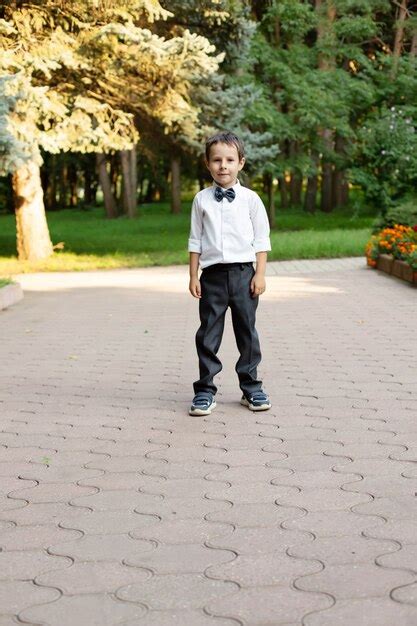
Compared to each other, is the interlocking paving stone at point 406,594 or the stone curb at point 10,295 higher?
the interlocking paving stone at point 406,594

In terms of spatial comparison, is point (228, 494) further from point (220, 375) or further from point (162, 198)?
point (162, 198)

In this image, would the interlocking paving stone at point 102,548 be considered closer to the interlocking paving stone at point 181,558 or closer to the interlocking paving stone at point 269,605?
the interlocking paving stone at point 181,558

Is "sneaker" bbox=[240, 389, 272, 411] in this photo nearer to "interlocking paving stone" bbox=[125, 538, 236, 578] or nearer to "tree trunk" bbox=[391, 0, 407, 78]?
"interlocking paving stone" bbox=[125, 538, 236, 578]

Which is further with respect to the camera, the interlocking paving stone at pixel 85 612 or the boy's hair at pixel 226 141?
the boy's hair at pixel 226 141

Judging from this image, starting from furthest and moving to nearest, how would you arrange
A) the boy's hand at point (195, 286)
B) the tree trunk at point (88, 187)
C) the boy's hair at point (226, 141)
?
1. the tree trunk at point (88, 187)
2. the boy's hand at point (195, 286)
3. the boy's hair at point (226, 141)

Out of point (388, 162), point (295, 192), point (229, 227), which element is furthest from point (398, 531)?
point (295, 192)

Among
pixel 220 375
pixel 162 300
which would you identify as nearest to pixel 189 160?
pixel 162 300

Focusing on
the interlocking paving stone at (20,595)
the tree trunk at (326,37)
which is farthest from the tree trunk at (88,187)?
the interlocking paving stone at (20,595)

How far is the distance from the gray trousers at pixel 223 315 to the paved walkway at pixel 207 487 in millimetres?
245

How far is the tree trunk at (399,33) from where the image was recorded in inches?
1431

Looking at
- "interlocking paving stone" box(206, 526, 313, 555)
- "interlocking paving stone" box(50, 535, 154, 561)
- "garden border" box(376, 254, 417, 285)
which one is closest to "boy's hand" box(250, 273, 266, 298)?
"interlocking paving stone" box(206, 526, 313, 555)

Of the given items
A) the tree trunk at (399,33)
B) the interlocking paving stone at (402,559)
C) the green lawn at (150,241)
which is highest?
the tree trunk at (399,33)

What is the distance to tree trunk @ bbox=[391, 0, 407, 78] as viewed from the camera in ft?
119

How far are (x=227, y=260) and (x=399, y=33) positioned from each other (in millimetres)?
34463
